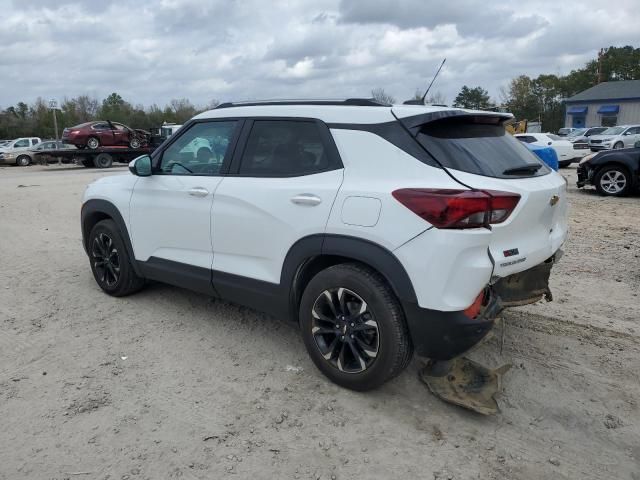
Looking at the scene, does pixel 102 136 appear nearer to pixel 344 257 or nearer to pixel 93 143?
pixel 93 143

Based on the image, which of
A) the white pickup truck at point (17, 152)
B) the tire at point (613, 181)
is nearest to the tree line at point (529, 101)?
the white pickup truck at point (17, 152)

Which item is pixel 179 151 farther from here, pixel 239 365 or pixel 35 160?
pixel 35 160

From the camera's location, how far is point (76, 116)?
58.7m

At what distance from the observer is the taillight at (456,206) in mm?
2717

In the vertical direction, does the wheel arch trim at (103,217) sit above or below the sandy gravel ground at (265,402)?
above

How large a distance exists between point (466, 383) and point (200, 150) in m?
2.63

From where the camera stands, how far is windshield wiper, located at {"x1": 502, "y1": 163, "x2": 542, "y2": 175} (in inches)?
124

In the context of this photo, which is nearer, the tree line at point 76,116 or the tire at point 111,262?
the tire at point 111,262

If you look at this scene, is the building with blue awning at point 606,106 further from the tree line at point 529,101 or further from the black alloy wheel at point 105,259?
the black alloy wheel at point 105,259

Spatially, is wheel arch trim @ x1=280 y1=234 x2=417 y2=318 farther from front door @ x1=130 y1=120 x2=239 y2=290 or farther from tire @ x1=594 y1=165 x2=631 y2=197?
tire @ x1=594 y1=165 x2=631 y2=197

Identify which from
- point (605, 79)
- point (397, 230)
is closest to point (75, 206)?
point (397, 230)

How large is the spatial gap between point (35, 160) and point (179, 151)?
31.2 m

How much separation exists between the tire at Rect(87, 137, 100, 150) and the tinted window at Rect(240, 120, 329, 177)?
78.0ft

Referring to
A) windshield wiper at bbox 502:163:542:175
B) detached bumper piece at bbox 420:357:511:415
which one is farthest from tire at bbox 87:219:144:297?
windshield wiper at bbox 502:163:542:175
